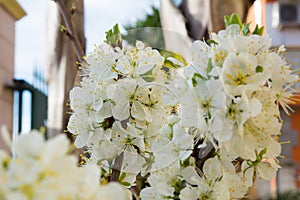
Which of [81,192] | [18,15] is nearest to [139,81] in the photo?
[81,192]

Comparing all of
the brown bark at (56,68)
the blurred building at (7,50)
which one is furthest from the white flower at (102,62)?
the blurred building at (7,50)

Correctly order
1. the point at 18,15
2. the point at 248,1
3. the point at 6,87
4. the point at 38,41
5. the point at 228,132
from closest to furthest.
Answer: the point at 228,132 < the point at 248,1 < the point at 38,41 < the point at 6,87 < the point at 18,15

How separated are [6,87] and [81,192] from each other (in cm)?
167

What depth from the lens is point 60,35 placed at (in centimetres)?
100

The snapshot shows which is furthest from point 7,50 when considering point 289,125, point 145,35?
point 289,125

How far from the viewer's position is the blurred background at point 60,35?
0.67 m

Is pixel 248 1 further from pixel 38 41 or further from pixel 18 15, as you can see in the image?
pixel 18 15

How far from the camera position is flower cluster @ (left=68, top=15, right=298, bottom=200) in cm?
36

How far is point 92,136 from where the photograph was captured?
417 mm

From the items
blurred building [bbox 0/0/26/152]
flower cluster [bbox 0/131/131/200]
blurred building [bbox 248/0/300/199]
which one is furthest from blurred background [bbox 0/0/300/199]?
blurred building [bbox 248/0/300/199]

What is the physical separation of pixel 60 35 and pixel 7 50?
0.97 meters

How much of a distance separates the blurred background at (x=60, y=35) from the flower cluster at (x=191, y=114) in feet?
0.16

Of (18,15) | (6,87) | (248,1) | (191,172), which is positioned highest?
(18,15)

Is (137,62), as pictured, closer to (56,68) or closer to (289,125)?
(56,68)
